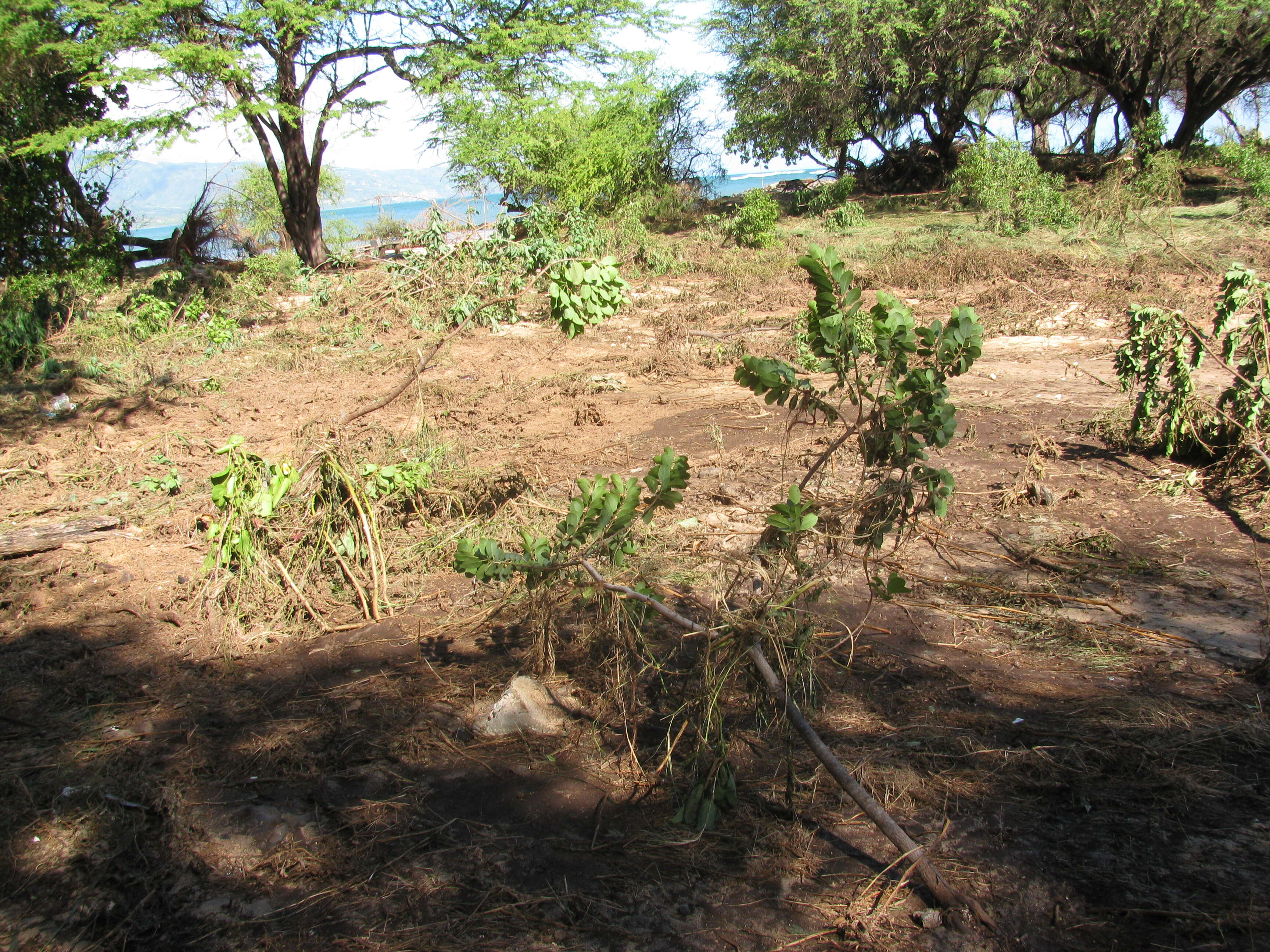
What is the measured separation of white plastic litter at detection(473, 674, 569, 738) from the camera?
10.5 ft

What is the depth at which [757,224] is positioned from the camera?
13805 millimetres

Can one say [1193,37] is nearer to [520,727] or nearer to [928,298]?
[928,298]

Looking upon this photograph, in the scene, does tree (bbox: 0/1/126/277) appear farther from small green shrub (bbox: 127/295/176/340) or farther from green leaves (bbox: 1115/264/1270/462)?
green leaves (bbox: 1115/264/1270/462)

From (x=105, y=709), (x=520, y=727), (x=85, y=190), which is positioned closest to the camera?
(x=520, y=727)

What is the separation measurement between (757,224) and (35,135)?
34.7ft

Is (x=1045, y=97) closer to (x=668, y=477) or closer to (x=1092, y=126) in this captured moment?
(x=1092, y=126)

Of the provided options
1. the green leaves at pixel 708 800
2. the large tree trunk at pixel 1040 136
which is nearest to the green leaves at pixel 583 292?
the green leaves at pixel 708 800

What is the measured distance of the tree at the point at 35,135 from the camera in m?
12.0

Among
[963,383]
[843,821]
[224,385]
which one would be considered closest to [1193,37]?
[963,383]

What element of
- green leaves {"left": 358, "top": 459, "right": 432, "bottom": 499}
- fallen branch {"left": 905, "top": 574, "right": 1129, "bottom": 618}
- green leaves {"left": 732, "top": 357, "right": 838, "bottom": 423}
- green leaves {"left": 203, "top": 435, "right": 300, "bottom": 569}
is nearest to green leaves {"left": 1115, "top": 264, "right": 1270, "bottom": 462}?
fallen branch {"left": 905, "top": 574, "right": 1129, "bottom": 618}

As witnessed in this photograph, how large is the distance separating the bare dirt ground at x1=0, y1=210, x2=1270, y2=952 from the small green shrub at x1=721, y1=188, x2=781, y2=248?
8583mm

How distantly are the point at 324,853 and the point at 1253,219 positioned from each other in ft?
46.3

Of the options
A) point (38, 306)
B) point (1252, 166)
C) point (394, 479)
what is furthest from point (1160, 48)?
point (38, 306)

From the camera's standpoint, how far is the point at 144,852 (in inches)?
101
